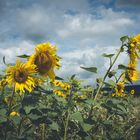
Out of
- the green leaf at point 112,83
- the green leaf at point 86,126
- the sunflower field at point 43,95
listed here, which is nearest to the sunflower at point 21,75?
the sunflower field at point 43,95

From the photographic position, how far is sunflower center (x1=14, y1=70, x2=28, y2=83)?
3.33 meters

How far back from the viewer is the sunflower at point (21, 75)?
320 centimetres

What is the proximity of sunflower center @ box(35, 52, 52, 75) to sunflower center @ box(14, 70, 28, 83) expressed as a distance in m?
→ 0.13

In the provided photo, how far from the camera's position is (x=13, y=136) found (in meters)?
3.10

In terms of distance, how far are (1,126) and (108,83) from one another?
1017 millimetres

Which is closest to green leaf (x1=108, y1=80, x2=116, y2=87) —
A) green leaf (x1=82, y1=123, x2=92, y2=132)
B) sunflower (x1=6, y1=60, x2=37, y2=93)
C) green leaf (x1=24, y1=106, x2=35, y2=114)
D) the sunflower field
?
the sunflower field

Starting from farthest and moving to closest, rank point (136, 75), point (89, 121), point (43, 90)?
point (136, 75) → point (89, 121) → point (43, 90)

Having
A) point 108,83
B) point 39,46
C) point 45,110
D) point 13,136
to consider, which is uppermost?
point 39,46

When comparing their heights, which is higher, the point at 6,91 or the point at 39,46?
the point at 39,46

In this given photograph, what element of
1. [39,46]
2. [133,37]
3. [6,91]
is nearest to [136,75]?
[133,37]

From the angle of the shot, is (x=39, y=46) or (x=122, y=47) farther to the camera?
(x=122, y=47)

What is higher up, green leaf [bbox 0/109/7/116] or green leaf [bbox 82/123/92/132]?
green leaf [bbox 0/109/7/116]

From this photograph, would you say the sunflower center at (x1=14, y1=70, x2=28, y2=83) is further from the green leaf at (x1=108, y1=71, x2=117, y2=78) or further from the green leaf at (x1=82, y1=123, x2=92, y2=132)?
the green leaf at (x1=108, y1=71, x2=117, y2=78)

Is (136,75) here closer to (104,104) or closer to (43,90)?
(104,104)
